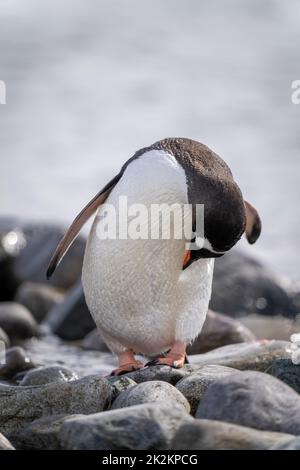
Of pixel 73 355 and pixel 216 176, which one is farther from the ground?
pixel 216 176

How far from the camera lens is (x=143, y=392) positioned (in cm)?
505

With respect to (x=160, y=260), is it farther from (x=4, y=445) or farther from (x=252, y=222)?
(x=4, y=445)

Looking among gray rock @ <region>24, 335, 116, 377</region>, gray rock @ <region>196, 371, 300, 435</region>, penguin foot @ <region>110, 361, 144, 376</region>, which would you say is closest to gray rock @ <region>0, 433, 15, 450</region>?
gray rock @ <region>196, 371, 300, 435</region>

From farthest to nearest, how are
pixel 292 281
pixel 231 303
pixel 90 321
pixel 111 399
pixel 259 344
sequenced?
pixel 292 281, pixel 231 303, pixel 90 321, pixel 259 344, pixel 111 399

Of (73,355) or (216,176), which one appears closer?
(216,176)

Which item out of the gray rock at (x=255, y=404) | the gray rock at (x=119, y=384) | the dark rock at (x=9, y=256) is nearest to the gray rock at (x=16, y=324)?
the dark rock at (x=9, y=256)

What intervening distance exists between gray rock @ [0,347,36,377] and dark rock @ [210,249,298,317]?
3868 millimetres

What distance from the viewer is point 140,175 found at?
612 cm

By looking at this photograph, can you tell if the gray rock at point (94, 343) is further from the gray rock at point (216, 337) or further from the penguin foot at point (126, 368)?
the penguin foot at point (126, 368)

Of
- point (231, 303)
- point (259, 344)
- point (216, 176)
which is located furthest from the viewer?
point (231, 303)

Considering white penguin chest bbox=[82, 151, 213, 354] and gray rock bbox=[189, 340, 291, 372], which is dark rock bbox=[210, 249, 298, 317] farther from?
white penguin chest bbox=[82, 151, 213, 354]
